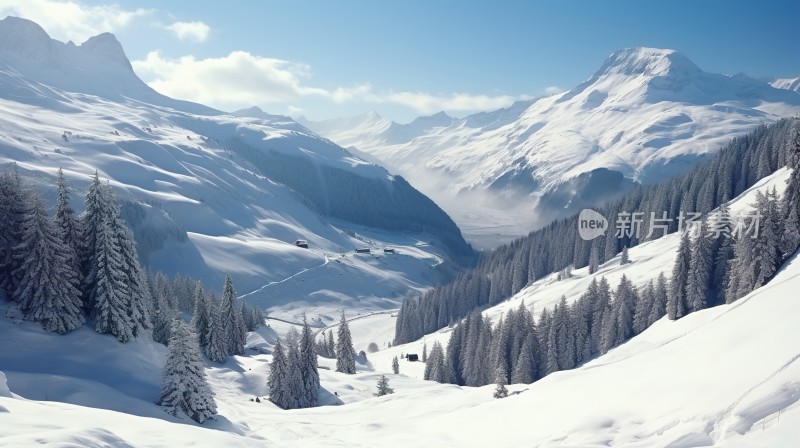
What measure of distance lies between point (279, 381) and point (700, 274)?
54.4m

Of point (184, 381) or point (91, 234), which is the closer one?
point (184, 381)

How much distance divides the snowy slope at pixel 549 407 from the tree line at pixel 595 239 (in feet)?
225

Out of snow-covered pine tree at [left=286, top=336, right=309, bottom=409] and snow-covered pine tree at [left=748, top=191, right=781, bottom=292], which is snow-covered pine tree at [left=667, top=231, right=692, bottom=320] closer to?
snow-covered pine tree at [left=748, top=191, right=781, bottom=292]

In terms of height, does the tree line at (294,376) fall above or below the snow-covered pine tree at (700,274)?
below

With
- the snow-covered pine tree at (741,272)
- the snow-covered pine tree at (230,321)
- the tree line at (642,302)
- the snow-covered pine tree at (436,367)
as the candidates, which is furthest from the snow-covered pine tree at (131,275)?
the snow-covered pine tree at (741,272)

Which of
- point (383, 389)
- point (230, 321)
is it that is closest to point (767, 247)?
point (383, 389)

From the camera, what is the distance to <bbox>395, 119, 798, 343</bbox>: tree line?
361ft

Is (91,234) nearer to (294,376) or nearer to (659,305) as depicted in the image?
(294,376)

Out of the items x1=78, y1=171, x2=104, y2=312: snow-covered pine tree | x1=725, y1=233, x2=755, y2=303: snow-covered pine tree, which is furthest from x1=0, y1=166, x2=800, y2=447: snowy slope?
x1=725, y1=233, x2=755, y2=303: snow-covered pine tree

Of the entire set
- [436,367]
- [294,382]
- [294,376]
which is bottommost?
[436,367]

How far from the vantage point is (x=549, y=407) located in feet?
94.1

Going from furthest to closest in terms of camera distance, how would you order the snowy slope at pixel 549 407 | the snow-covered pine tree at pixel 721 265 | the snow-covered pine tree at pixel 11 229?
the snow-covered pine tree at pixel 721 265, the snow-covered pine tree at pixel 11 229, the snowy slope at pixel 549 407

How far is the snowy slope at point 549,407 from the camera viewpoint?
17.8m

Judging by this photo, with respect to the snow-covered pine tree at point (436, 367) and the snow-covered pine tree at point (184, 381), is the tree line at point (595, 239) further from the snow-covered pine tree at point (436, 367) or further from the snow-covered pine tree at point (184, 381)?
the snow-covered pine tree at point (184, 381)
